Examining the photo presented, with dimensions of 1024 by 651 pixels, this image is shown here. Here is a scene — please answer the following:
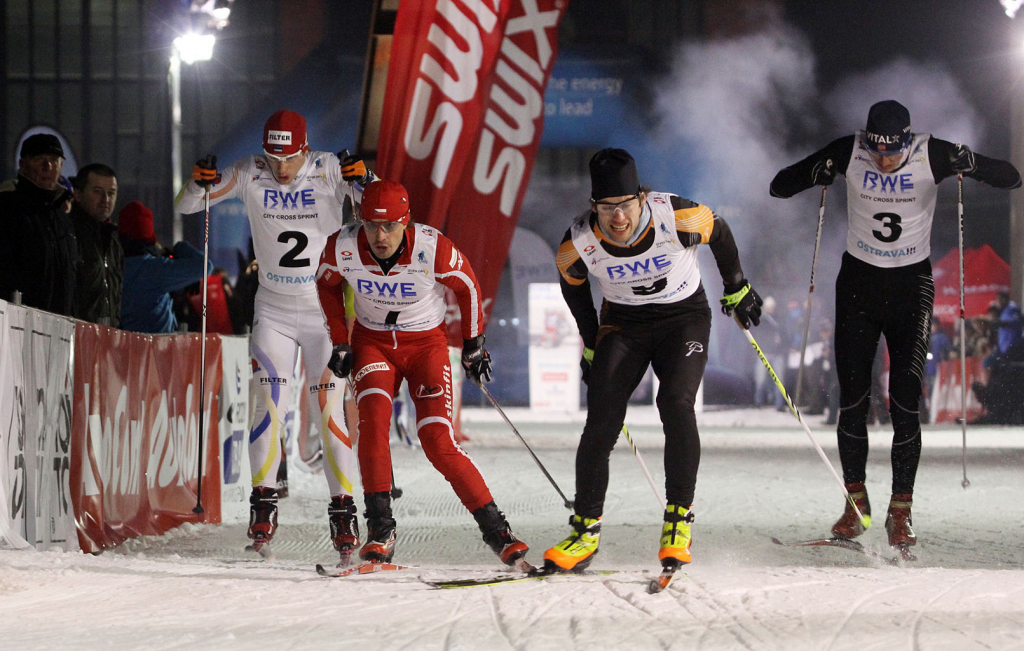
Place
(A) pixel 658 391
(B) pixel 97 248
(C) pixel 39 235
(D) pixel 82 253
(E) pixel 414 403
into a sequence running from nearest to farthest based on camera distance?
1. (A) pixel 658 391
2. (E) pixel 414 403
3. (C) pixel 39 235
4. (D) pixel 82 253
5. (B) pixel 97 248

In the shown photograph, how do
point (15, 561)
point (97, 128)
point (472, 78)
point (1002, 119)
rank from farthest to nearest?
point (97, 128), point (1002, 119), point (472, 78), point (15, 561)

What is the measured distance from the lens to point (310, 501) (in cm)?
792

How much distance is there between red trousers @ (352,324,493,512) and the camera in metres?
4.75

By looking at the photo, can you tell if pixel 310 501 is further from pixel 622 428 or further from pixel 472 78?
pixel 472 78

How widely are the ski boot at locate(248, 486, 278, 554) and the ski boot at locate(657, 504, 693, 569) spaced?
196cm

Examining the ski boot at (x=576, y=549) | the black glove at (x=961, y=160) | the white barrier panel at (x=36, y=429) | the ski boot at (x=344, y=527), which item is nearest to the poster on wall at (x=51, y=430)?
the white barrier panel at (x=36, y=429)

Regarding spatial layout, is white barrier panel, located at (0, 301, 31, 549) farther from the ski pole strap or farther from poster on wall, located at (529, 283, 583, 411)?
poster on wall, located at (529, 283, 583, 411)

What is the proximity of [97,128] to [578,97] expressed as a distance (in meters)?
16.4

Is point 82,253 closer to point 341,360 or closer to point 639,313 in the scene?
point 341,360

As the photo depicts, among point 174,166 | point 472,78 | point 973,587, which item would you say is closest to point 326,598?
point 973,587

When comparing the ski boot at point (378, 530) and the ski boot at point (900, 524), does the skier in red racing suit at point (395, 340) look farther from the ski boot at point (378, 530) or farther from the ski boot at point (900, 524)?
the ski boot at point (900, 524)

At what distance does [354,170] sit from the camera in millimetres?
5352

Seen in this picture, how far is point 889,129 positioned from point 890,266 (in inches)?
26.3

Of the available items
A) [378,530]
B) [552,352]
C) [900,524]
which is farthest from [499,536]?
[552,352]
